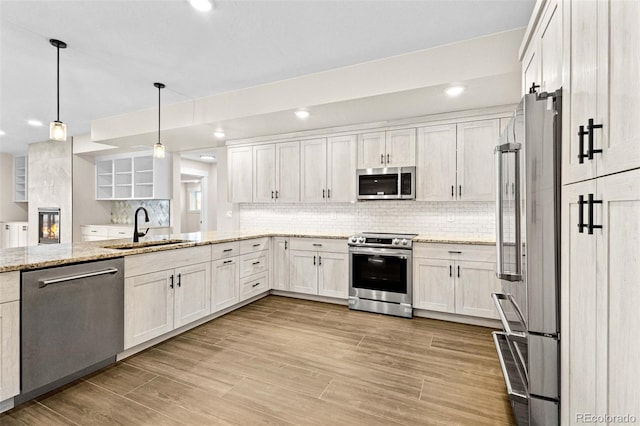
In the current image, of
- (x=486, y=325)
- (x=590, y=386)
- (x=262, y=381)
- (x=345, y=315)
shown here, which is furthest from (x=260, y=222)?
(x=590, y=386)

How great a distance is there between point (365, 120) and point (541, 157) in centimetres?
274

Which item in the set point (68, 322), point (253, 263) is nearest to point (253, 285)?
point (253, 263)

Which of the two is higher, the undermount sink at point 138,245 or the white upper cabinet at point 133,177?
the white upper cabinet at point 133,177

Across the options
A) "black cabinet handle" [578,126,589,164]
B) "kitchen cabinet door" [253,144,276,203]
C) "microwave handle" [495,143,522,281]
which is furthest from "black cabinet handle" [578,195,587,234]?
"kitchen cabinet door" [253,144,276,203]

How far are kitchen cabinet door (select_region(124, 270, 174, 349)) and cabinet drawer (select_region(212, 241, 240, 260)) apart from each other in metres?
0.62

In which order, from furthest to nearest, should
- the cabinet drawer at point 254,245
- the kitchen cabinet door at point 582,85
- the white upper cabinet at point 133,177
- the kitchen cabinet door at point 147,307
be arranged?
the white upper cabinet at point 133,177, the cabinet drawer at point 254,245, the kitchen cabinet door at point 147,307, the kitchen cabinet door at point 582,85

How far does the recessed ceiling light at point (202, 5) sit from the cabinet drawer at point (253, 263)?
104 inches

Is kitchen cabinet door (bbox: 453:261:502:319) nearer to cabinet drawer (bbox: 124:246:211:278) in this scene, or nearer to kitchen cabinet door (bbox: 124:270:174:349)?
cabinet drawer (bbox: 124:246:211:278)

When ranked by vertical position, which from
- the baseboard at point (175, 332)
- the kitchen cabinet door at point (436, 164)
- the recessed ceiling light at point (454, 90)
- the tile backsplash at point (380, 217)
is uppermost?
the recessed ceiling light at point (454, 90)

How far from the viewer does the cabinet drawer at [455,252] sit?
130 inches

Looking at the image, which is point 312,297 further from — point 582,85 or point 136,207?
point 136,207

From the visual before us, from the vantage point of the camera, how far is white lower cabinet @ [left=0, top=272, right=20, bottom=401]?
185 cm

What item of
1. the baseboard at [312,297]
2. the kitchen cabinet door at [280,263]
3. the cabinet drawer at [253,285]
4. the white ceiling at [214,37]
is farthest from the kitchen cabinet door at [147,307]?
the white ceiling at [214,37]

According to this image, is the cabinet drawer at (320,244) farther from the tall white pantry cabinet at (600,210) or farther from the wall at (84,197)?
the wall at (84,197)
